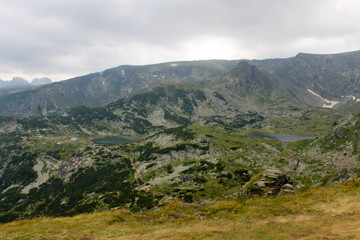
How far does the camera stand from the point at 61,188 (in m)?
150

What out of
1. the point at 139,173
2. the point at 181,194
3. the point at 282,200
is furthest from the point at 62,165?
the point at 282,200

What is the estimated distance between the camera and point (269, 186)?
126ft

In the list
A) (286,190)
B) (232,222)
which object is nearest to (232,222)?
(232,222)

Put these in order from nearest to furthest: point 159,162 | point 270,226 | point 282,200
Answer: point 270,226 → point 282,200 → point 159,162

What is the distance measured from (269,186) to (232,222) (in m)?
19.0

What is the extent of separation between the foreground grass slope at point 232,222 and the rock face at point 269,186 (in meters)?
7.15

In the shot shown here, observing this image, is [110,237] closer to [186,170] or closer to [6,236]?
[6,236]

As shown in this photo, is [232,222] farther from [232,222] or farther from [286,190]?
[286,190]

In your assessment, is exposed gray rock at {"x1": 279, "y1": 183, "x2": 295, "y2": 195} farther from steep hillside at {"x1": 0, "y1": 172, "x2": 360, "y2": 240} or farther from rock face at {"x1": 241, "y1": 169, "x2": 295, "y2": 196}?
steep hillside at {"x1": 0, "y1": 172, "x2": 360, "y2": 240}

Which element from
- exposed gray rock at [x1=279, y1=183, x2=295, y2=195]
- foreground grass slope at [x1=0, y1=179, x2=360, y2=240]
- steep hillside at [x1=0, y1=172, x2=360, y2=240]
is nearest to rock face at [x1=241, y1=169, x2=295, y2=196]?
exposed gray rock at [x1=279, y1=183, x2=295, y2=195]

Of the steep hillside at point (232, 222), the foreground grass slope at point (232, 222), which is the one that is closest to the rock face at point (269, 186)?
the foreground grass slope at point (232, 222)

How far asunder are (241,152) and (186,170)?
3992cm

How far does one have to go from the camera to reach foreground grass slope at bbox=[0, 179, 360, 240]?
19.0 m

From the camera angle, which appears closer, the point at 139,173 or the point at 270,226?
the point at 270,226
